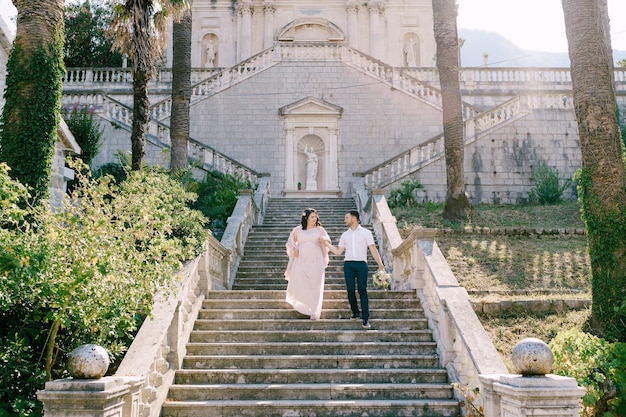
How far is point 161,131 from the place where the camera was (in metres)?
20.0

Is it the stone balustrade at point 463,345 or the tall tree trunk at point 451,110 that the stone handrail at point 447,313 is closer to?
the stone balustrade at point 463,345

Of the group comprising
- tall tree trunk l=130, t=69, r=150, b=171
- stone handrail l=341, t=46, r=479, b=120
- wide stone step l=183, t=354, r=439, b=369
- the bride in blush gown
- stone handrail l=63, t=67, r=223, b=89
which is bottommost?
wide stone step l=183, t=354, r=439, b=369

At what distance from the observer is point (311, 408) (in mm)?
6652

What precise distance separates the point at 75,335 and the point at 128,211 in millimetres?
1579

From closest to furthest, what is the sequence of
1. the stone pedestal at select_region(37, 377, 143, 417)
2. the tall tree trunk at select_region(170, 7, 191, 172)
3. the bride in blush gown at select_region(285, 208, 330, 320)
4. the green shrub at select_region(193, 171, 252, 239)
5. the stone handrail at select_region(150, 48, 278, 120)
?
1. the stone pedestal at select_region(37, 377, 143, 417)
2. the bride in blush gown at select_region(285, 208, 330, 320)
3. the green shrub at select_region(193, 171, 252, 239)
4. the tall tree trunk at select_region(170, 7, 191, 172)
5. the stone handrail at select_region(150, 48, 278, 120)

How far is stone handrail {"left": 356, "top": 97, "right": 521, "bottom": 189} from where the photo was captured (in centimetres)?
1870

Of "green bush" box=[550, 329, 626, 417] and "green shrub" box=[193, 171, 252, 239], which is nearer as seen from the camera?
"green bush" box=[550, 329, 626, 417]

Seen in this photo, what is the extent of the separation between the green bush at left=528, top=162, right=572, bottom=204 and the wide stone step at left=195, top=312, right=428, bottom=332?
11869mm

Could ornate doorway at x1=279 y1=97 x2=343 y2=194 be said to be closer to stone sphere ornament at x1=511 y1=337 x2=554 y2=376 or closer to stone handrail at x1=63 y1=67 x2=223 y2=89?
stone handrail at x1=63 y1=67 x2=223 y2=89

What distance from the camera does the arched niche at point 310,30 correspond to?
3450cm

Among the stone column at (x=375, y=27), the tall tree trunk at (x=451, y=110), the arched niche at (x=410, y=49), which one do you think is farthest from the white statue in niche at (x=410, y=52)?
the tall tree trunk at (x=451, y=110)

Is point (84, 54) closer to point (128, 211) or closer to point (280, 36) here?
point (280, 36)

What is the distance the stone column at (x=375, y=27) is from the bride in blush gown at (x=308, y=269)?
89.5 feet

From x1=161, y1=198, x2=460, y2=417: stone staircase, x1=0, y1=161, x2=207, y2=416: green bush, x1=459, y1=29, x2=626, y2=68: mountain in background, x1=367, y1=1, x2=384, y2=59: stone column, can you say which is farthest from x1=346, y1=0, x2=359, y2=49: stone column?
x1=459, y1=29, x2=626, y2=68: mountain in background
